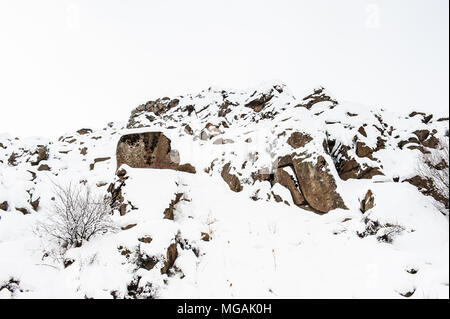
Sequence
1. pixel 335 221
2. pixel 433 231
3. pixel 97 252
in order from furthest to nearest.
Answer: pixel 335 221 → pixel 97 252 → pixel 433 231

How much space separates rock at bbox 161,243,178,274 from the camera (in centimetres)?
540

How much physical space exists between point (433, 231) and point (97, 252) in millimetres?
7684

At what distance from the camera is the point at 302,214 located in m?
8.70

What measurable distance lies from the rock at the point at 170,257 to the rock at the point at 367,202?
24.1ft

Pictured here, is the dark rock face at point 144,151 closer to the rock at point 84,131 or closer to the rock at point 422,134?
the rock at point 422,134

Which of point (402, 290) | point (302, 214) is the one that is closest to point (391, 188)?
point (302, 214)

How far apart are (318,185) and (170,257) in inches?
286

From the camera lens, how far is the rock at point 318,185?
8.58 metres

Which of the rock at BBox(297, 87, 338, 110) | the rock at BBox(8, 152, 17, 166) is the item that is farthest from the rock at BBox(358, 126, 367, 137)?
the rock at BBox(8, 152, 17, 166)

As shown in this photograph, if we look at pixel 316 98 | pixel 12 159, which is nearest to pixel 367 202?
pixel 316 98

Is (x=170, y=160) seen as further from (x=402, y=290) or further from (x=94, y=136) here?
(x=94, y=136)

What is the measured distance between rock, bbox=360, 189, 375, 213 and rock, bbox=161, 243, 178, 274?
736cm

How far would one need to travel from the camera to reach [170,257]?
226 inches

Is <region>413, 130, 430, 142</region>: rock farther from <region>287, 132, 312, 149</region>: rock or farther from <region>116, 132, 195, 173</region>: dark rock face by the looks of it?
<region>116, 132, 195, 173</region>: dark rock face
